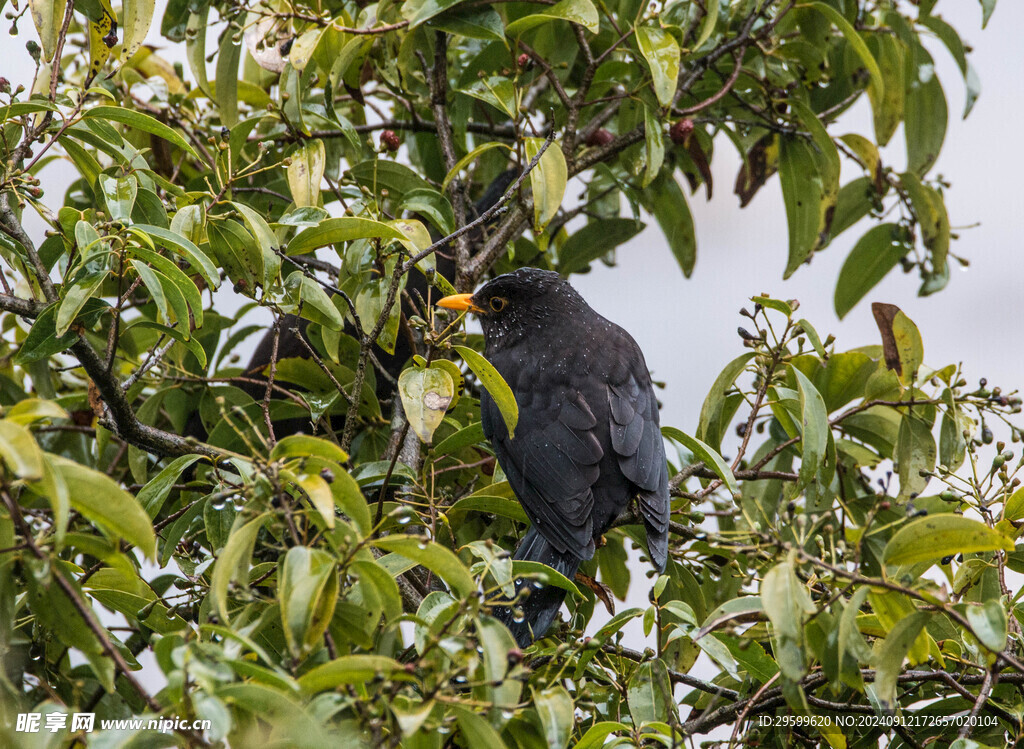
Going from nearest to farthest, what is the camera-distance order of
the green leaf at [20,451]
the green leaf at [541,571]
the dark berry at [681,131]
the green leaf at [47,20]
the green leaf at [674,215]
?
the green leaf at [20,451] → the green leaf at [541,571] → the green leaf at [47,20] → the dark berry at [681,131] → the green leaf at [674,215]

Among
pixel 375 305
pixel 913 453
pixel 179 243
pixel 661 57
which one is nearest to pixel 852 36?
pixel 661 57

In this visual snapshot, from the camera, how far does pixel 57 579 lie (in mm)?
1365

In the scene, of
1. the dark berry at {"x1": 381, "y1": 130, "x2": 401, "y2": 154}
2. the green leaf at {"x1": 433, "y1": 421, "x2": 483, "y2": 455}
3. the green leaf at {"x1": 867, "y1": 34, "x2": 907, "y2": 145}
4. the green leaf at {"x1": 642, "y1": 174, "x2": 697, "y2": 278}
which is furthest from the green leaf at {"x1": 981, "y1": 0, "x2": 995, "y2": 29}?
the green leaf at {"x1": 433, "y1": 421, "x2": 483, "y2": 455}

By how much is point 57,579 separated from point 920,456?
2.00 metres

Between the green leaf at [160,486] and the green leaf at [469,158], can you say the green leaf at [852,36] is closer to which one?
the green leaf at [469,158]

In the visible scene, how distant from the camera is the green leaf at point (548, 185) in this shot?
7.61 ft

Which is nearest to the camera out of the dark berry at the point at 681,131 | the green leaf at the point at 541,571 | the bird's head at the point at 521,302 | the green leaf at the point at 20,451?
the green leaf at the point at 20,451

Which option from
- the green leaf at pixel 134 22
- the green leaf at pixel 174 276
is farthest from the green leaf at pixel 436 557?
the green leaf at pixel 134 22

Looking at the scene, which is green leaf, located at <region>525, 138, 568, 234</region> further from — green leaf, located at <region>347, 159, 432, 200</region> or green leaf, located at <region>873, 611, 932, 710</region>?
green leaf, located at <region>873, 611, 932, 710</region>

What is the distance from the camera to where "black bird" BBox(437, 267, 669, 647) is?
2.50 meters

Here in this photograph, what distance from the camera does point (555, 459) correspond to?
266 cm

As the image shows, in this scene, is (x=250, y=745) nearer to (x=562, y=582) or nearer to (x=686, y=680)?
(x=562, y=582)

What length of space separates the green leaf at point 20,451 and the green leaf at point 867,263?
9.50ft

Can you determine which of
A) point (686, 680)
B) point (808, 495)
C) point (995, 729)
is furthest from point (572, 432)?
point (995, 729)
